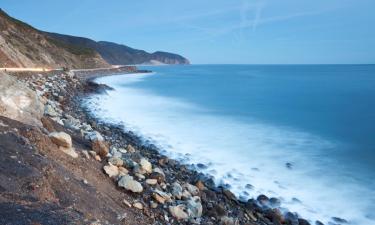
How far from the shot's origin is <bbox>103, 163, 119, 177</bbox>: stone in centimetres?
830

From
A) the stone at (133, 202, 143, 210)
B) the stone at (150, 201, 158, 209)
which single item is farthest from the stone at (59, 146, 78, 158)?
the stone at (150, 201, 158, 209)

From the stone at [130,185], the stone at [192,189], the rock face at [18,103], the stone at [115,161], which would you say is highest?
the rock face at [18,103]

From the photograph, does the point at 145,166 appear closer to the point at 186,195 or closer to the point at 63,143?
the point at 186,195

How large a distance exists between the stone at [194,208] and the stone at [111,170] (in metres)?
1.79

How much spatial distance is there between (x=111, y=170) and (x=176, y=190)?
1.59 meters

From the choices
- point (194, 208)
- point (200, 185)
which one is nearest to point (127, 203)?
point (194, 208)

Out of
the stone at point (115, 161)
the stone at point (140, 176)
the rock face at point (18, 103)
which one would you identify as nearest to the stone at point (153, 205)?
the stone at point (140, 176)

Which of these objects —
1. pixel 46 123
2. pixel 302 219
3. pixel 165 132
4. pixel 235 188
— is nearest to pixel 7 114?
pixel 46 123

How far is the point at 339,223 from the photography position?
909cm

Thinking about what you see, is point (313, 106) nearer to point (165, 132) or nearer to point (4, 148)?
point (165, 132)

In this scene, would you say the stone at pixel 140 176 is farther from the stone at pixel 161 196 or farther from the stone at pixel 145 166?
the stone at pixel 161 196

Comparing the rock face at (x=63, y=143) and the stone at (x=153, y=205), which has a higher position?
the rock face at (x=63, y=143)

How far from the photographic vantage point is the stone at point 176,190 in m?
8.39

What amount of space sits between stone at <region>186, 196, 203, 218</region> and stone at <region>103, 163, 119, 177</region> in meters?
1.79
